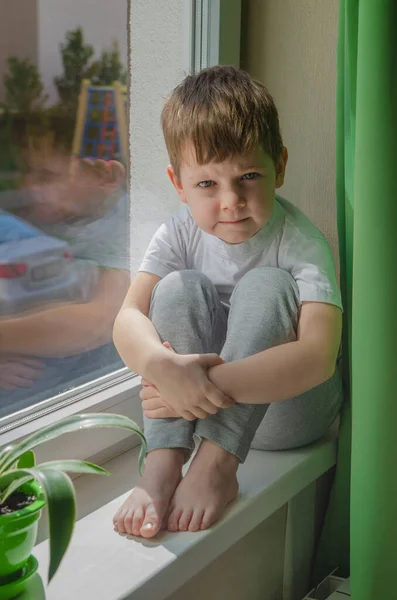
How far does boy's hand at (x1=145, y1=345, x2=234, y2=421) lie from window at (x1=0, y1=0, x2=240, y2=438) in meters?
0.26

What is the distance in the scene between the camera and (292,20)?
1.38 metres

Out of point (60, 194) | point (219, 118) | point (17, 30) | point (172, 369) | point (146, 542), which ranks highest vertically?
point (17, 30)

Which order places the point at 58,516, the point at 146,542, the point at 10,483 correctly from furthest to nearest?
the point at 146,542 → the point at 10,483 → the point at 58,516

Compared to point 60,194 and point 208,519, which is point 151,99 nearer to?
point 60,194

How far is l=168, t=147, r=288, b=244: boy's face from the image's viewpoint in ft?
3.62

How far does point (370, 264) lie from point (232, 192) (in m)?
0.22

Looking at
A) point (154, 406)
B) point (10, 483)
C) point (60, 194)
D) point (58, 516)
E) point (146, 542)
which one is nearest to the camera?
point (58, 516)

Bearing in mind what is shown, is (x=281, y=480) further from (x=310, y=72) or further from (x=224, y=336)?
(x=310, y=72)

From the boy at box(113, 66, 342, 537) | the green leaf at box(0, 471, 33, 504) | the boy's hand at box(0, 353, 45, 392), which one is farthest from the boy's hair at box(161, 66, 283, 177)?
the green leaf at box(0, 471, 33, 504)

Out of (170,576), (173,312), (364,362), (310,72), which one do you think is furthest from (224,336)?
(310,72)

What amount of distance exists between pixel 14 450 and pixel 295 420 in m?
0.52

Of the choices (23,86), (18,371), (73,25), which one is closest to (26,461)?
(18,371)

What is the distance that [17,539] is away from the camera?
2.79ft

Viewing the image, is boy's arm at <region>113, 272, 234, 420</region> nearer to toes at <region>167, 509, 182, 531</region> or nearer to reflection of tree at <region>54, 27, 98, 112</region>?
toes at <region>167, 509, 182, 531</region>
